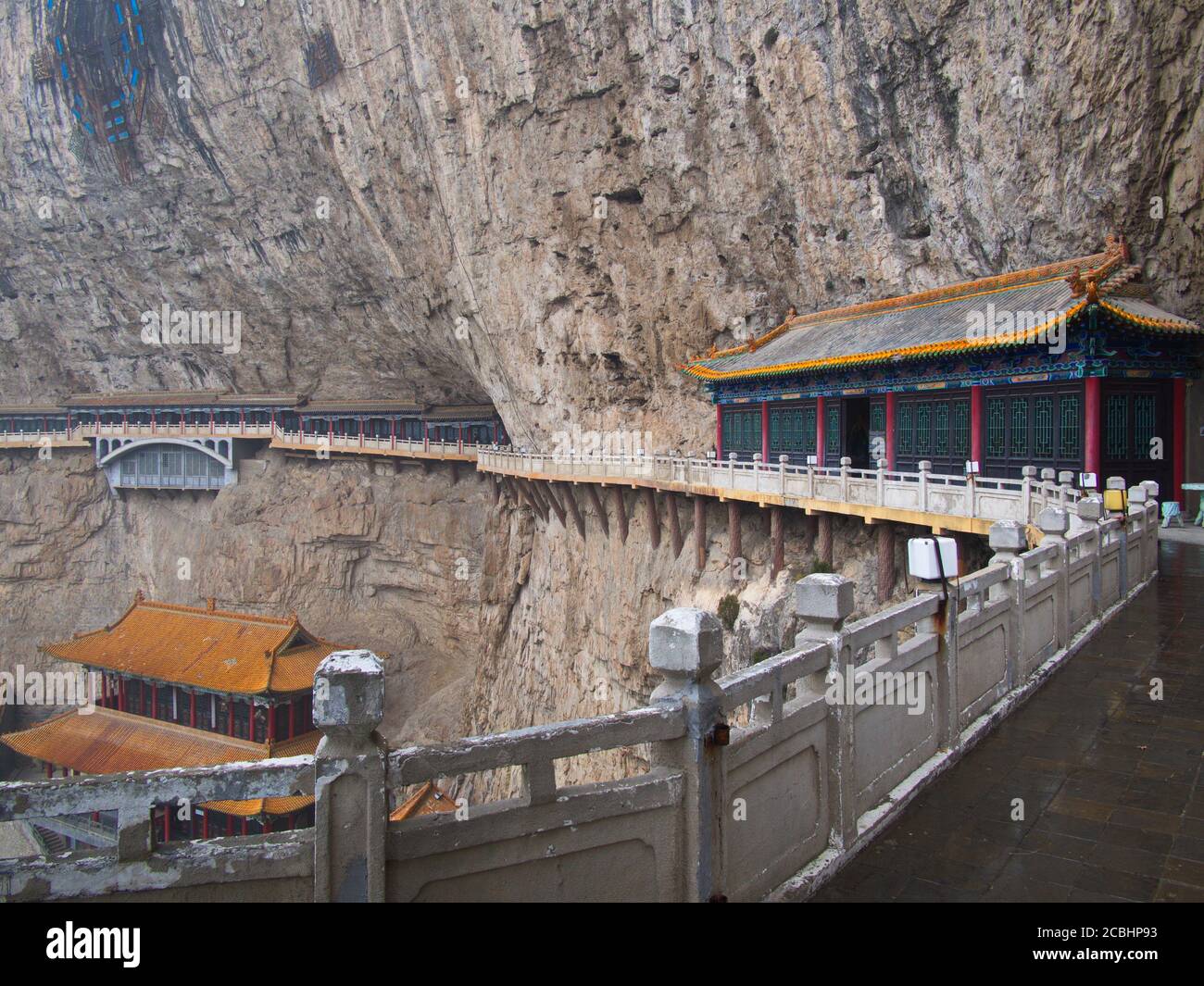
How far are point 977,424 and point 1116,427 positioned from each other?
2064 millimetres

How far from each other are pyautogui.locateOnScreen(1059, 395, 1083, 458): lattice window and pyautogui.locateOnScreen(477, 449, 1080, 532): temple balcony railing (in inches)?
20.3

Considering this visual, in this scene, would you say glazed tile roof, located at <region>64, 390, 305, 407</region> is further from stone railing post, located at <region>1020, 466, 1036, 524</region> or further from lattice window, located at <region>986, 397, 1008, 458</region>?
stone railing post, located at <region>1020, 466, 1036, 524</region>

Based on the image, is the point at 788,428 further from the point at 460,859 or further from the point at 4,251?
the point at 4,251

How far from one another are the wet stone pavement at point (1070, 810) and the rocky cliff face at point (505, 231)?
8.36 meters

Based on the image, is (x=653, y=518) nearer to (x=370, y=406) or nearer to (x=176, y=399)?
(x=370, y=406)

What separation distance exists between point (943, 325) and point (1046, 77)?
4.34 meters

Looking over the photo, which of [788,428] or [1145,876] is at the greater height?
[788,428]

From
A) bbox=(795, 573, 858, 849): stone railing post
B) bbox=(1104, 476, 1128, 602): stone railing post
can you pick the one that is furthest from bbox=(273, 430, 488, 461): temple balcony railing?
bbox=(795, 573, 858, 849): stone railing post

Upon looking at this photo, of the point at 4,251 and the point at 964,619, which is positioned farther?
the point at 4,251

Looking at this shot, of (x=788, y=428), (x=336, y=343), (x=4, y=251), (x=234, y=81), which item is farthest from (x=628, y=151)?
(x=4, y=251)

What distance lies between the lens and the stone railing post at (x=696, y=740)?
3578 millimetres

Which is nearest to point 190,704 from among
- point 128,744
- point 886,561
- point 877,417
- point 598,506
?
point 128,744

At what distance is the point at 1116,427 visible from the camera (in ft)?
42.9

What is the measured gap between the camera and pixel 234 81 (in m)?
26.6
